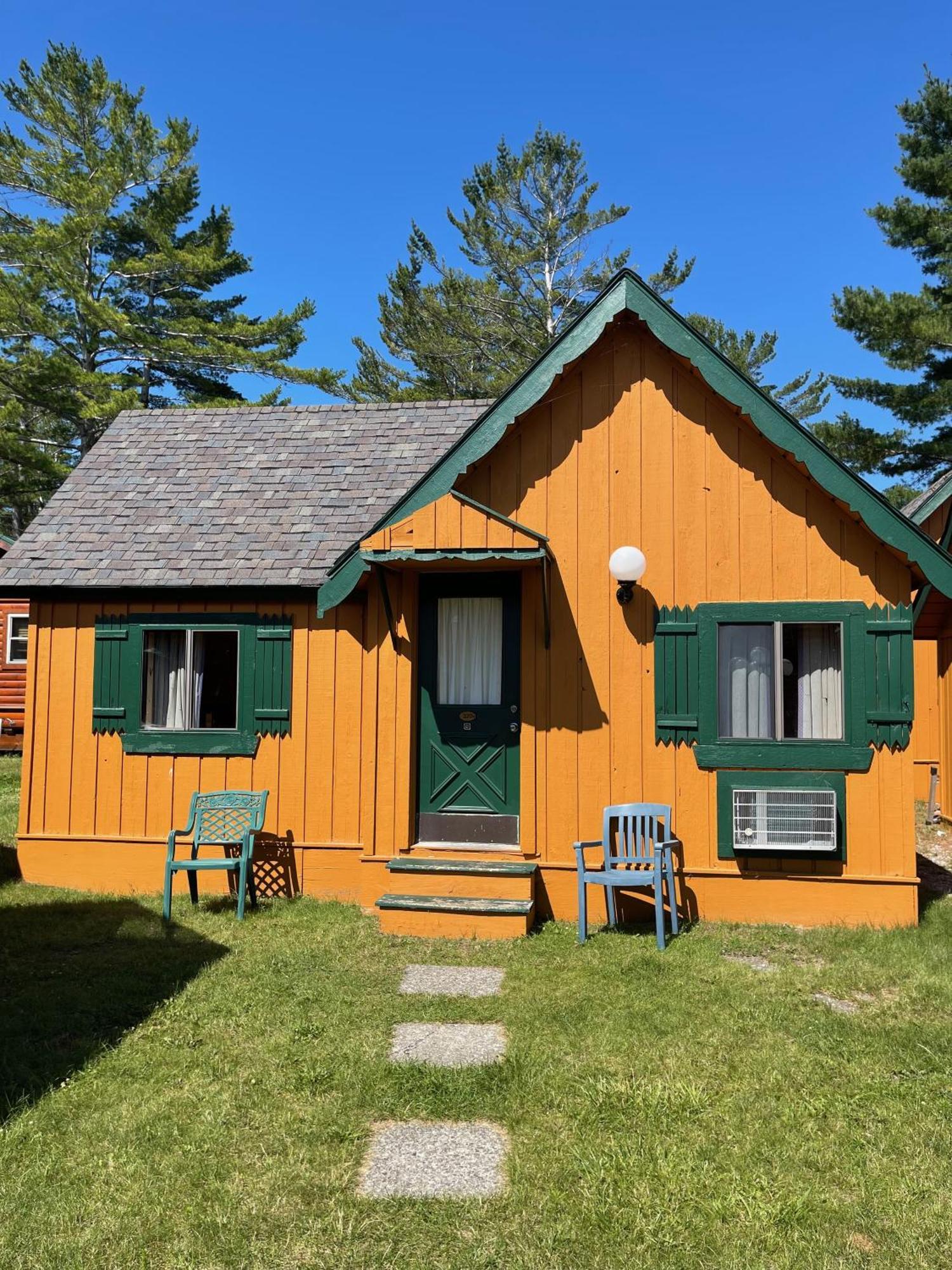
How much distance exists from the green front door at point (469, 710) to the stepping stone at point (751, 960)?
1.98m

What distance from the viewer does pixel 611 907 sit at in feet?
23.6

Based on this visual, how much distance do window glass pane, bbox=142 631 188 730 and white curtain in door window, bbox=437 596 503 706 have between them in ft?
8.72

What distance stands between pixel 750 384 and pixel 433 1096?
18.0 feet

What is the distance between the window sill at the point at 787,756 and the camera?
7125 mm

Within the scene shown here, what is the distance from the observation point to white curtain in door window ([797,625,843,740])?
727cm

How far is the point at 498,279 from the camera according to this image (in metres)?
25.1

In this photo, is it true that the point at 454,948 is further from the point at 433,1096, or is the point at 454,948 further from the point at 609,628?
the point at 609,628

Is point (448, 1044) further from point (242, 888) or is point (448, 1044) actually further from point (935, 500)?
point (935, 500)

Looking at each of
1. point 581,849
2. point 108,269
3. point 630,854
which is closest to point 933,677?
point 630,854

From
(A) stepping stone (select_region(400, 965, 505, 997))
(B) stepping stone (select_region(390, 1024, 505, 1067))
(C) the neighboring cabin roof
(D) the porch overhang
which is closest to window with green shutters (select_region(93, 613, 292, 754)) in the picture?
(D) the porch overhang

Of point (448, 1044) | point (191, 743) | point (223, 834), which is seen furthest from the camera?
point (191, 743)

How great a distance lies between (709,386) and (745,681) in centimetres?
242

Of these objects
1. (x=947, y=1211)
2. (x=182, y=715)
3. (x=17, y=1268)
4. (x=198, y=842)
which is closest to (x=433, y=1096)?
(x=17, y=1268)

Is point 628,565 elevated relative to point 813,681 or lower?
elevated
